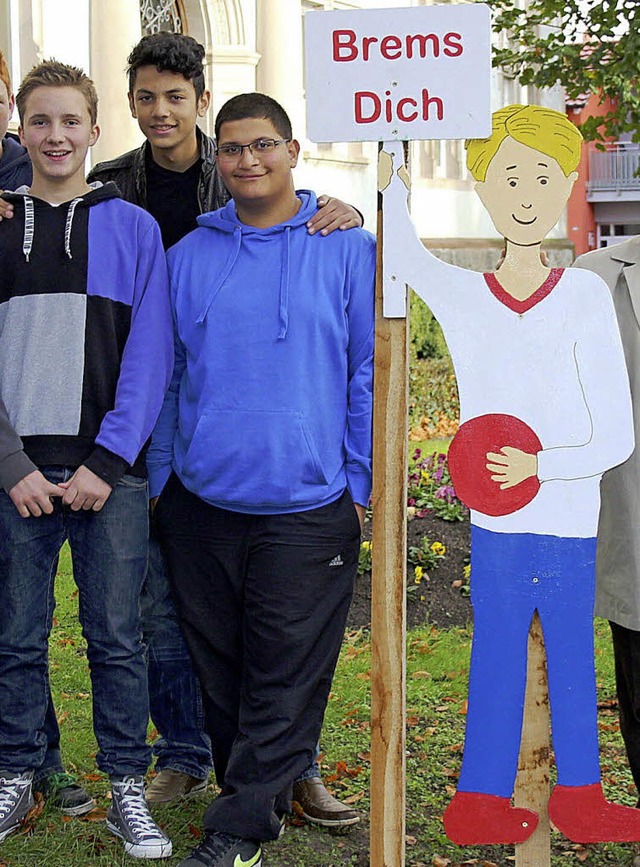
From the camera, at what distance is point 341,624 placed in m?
3.71

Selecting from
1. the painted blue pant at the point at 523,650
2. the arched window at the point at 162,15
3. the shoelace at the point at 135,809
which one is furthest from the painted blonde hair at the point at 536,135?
the arched window at the point at 162,15

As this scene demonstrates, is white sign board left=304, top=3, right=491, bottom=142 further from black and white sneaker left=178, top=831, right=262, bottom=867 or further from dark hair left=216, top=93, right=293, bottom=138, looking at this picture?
black and white sneaker left=178, top=831, right=262, bottom=867

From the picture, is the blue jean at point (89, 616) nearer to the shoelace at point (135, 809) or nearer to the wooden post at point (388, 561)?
the shoelace at point (135, 809)

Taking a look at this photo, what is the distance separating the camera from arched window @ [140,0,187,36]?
12453 mm

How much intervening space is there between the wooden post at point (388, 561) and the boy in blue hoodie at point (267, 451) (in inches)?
7.3

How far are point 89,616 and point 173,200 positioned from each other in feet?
4.42

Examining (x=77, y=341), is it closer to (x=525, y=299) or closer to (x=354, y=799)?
Answer: (x=525, y=299)

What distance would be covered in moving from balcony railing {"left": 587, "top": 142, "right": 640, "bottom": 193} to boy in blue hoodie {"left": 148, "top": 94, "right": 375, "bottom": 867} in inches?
1341

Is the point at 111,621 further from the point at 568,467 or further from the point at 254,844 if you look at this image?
the point at 568,467

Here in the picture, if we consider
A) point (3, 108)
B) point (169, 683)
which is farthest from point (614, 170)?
point (169, 683)

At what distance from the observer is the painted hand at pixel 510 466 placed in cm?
333

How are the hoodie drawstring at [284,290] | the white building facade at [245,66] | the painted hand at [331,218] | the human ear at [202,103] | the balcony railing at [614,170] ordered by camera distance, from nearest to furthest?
the hoodie drawstring at [284,290], the painted hand at [331,218], the human ear at [202,103], the white building facade at [245,66], the balcony railing at [614,170]

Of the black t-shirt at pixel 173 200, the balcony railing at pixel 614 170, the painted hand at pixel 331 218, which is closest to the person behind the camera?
the painted hand at pixel 331 218

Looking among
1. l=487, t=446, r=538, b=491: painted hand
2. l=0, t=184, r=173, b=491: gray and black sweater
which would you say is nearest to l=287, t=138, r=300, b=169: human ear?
l=0, t=184, r=173, b=491: gray and black sweater
